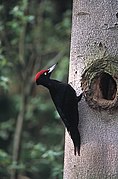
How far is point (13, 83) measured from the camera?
636 cm

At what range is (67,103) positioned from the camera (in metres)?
2.52

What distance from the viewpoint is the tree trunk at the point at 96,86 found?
7.87ft

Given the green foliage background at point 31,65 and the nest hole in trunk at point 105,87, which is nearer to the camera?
the nest hole in trunk at point 105,87

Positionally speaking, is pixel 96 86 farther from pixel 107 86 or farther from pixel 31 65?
pixel 31 65

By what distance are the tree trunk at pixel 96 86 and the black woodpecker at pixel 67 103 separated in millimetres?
42

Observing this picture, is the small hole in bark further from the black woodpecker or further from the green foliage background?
the green foliage background

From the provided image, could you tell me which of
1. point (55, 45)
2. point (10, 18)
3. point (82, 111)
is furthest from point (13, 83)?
point (82, 111)

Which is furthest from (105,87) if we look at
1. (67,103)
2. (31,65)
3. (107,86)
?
(31,65)

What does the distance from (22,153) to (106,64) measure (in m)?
2.88

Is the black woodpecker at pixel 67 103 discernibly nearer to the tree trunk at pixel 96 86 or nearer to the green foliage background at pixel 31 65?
the tree trunk at pixel 96 86

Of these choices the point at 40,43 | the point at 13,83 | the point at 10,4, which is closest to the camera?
the point at 10,4

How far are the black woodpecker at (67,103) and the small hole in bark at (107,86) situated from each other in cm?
12

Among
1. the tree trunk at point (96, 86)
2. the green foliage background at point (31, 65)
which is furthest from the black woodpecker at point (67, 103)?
the green foliage background at point (31, 65)

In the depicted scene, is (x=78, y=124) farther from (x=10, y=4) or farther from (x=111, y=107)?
(x=10, y=4)
